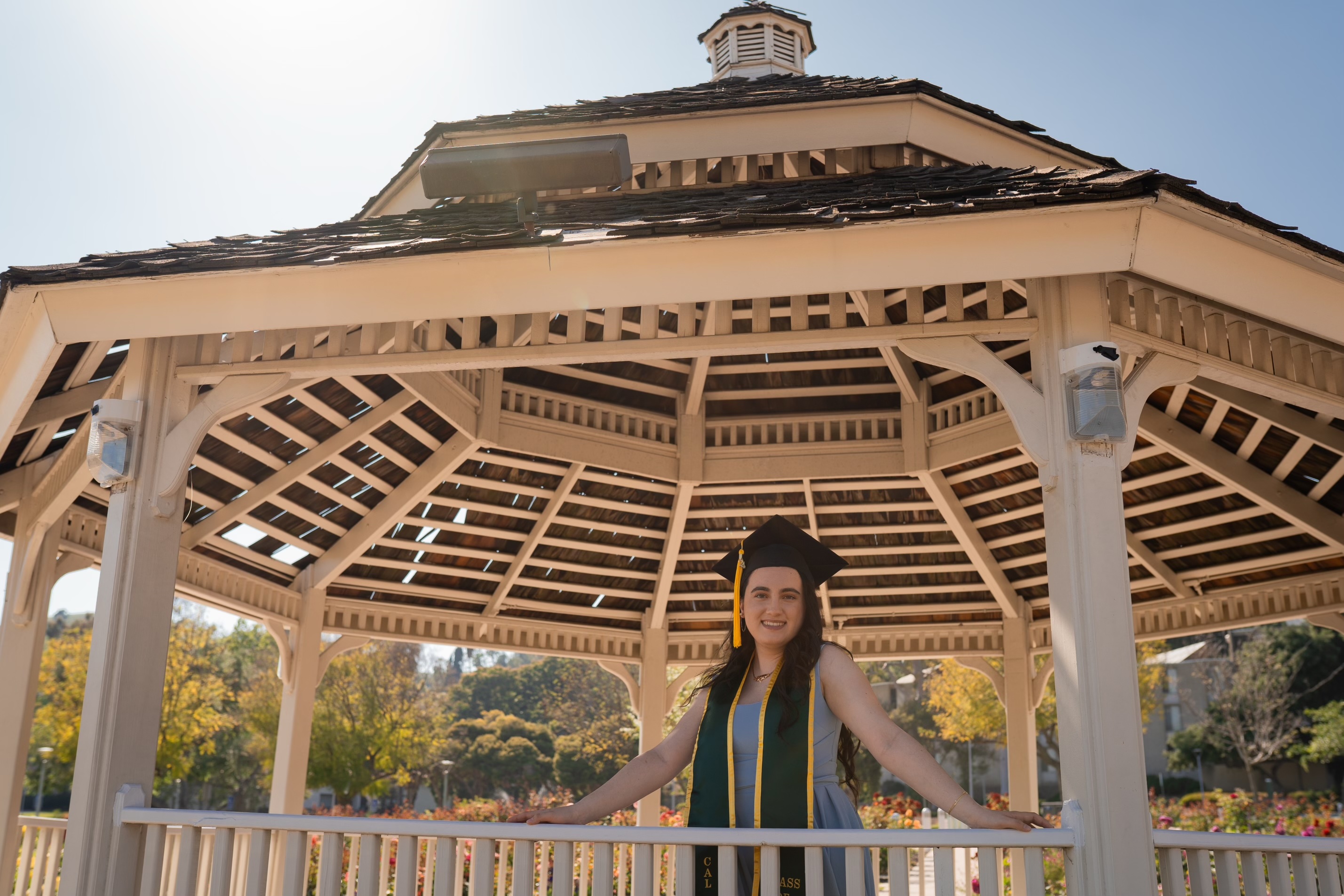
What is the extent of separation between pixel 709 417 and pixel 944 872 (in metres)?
5.74

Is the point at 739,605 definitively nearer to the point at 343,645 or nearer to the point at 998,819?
the point at 998,819

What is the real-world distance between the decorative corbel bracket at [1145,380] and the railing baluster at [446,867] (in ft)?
9.10

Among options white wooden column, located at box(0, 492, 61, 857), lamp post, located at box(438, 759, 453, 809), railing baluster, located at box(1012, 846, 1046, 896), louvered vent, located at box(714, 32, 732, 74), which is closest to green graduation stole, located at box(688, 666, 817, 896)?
railing baluster, located at box(1012, 846, 1046, 896)

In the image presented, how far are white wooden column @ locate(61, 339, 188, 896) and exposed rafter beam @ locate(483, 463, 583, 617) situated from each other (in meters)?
4.04

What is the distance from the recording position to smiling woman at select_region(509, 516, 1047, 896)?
3240mm

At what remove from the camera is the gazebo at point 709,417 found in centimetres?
387

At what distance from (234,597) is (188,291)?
4734 millimetres

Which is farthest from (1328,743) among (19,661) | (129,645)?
(129,645)

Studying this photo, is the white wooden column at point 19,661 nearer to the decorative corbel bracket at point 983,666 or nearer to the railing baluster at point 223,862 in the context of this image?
the railing baluster at point 223,862

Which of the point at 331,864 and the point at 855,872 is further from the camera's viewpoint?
the point at 331,864

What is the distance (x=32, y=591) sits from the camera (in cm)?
704

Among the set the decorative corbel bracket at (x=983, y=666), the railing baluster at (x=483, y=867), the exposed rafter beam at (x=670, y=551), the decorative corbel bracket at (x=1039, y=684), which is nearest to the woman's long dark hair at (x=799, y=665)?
the railing baluster at (x=483, y=867)

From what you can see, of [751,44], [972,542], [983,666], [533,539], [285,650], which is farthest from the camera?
[983,666]

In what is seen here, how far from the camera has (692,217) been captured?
13.5 feet
